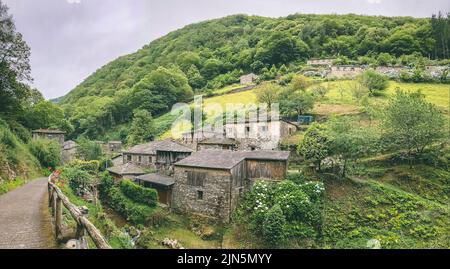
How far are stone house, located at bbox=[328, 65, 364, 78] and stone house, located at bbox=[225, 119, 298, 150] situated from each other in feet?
114

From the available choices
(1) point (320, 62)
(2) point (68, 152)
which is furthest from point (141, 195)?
(1) point (320, 62)

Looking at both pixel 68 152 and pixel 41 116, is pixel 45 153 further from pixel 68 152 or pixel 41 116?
pixel 41 116

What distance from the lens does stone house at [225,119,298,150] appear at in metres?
29.1

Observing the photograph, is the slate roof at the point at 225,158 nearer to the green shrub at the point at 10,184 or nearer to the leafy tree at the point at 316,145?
the leafy tree at the point at 316,145

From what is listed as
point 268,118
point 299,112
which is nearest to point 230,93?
point 299,112

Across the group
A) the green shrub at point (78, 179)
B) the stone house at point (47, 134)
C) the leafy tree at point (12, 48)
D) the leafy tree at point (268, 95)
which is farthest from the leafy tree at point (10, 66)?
the leafy tree at point (268, 95)

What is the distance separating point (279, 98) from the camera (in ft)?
131

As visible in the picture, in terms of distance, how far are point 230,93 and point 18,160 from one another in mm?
41729

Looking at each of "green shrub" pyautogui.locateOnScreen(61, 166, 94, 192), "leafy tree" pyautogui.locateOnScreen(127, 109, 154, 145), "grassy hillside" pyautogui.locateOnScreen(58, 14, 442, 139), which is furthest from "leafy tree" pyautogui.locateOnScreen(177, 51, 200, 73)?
"green shrub" pyautogui.locateOnScreen(61, 166, 94, 192)

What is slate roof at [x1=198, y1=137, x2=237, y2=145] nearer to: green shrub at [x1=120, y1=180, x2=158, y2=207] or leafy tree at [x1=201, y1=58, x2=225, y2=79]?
green shrub at [x1=120, y1=180, x2=158, y2=207]

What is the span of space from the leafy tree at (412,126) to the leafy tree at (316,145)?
5670 millimetres

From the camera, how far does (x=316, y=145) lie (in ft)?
73.2

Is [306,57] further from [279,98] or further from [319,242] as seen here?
[319,242]

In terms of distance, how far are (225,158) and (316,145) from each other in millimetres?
6987
